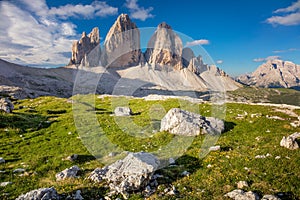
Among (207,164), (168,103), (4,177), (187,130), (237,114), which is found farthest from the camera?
(168,103)

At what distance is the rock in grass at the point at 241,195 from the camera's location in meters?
11.3

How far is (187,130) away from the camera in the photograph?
973 inches

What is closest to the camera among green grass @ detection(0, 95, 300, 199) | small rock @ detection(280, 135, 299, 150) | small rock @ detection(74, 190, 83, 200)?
small rock @ detection(74, 190, 83, 200)

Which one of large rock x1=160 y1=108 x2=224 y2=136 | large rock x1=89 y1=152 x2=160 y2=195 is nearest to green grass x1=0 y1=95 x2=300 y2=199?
large rock x1=89 y1=152 x2=160 y2=195

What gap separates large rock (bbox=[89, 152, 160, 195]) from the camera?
12.9 metres

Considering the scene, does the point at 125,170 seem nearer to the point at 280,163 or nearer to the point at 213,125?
the point at 280,163

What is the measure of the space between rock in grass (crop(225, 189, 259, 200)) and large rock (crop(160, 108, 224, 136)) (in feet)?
41.1

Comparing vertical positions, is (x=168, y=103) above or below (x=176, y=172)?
above

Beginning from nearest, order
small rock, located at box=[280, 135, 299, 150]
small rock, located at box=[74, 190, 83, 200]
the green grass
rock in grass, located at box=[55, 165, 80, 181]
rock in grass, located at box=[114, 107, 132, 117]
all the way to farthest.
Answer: small rock, located at box=[74, 190, 83, 200], the green grass, rock in grass, located at box=[55, 165, 80, 181], small rock, located at box=[280, 135, 299, 150], rock in grass, located at box=[114, 107, 132, 117]

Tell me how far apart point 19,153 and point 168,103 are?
96.6 ft

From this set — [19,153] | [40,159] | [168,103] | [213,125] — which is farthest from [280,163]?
[168,103]

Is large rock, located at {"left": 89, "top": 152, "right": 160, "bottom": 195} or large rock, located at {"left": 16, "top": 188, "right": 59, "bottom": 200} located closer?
large rock, located at {"left": 16, "top": 188, "right": 59, "bottom": 200}

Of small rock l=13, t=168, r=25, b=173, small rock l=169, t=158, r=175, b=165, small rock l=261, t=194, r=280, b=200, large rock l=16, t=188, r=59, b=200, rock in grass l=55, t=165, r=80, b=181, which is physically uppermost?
small rock l=261, t=194, r=280, b=200

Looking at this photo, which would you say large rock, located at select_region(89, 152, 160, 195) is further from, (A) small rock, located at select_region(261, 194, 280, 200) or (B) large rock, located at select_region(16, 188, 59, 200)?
(A) small rock, located at select_region(261, 194, 280, 200)
